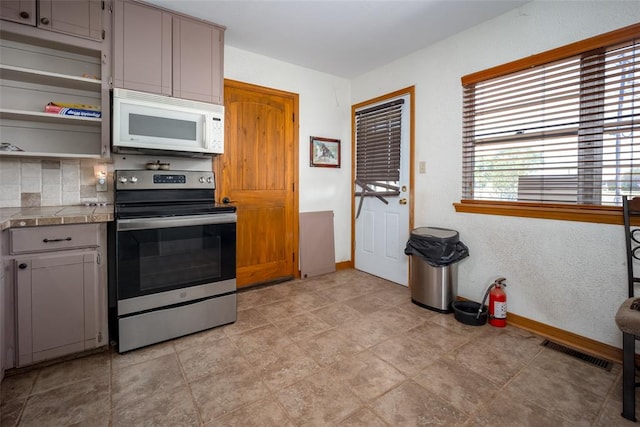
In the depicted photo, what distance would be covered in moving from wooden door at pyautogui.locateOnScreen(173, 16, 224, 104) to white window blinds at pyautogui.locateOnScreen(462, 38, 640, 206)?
2271 mm

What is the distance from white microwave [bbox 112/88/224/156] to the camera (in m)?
2.26

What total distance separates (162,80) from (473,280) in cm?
318

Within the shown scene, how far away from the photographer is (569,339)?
220 cm

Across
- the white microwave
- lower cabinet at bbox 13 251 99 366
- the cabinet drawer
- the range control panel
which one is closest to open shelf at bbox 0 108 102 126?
the white microwave

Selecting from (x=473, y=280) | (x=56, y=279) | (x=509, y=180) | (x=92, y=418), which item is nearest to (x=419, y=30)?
(x=509, y=180)

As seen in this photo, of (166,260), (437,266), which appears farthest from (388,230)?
(166,260)

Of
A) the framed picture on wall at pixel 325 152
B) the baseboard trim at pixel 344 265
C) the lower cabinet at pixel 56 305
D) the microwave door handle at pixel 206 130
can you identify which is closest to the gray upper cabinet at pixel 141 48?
the microwave door handle at pixel 206 130

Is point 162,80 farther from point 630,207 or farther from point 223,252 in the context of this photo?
point 630,207

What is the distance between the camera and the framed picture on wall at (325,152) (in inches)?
149

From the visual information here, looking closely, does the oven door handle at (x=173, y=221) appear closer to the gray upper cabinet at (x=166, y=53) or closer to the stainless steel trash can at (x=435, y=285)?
the gray upper cabinet at (x=166, y=53)

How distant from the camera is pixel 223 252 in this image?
2.40 m

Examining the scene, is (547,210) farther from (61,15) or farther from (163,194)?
(61,15)

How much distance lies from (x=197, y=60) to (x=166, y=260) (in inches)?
66.7

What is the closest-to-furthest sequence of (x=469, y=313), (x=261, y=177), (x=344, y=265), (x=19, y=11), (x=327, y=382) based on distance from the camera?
(x=327, y=382), (x=19, y=11), (x=469, y=313), (x=261, y=177), (x=344, y=265)
